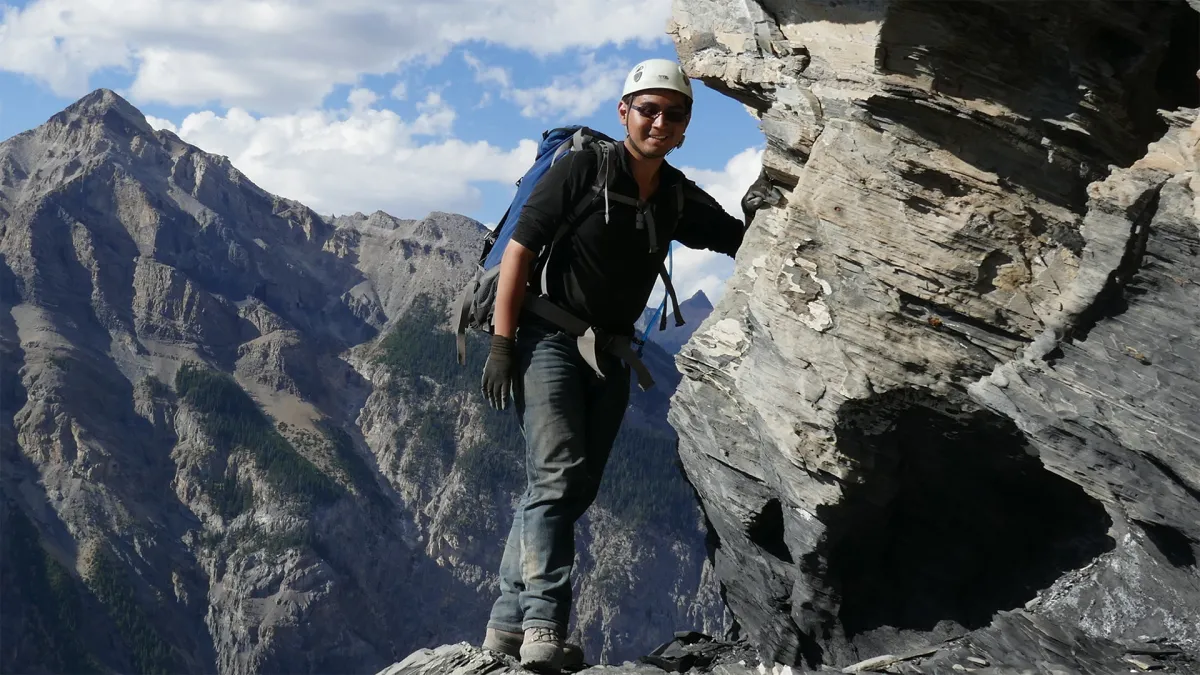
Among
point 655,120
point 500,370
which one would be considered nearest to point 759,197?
point 655,120

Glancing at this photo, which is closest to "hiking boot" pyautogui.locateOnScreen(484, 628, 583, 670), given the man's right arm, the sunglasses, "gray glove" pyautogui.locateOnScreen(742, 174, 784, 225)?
the man's right arm

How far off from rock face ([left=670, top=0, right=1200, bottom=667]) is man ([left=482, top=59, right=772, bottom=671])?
2.14m

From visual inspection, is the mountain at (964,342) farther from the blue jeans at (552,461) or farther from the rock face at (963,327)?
the blue jeans at (552,461)

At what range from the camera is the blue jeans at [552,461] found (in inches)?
435

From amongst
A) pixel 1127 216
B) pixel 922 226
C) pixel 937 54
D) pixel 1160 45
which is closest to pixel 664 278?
pixel 922 226

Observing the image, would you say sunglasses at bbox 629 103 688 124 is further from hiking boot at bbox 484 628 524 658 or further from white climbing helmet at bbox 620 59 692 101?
hiking boot at bbox 484 628 524 658

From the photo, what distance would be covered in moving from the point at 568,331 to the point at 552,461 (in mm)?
1307

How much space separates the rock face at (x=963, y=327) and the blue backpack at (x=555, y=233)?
6.75 ft

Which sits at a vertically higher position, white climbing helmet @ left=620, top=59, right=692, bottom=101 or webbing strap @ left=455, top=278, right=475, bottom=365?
white climbing helmet @ left=620, top=59, right=692, bottom=101

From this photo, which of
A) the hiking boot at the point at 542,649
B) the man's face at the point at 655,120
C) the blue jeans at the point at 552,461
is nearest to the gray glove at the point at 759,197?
the man's face at the point at 655,120

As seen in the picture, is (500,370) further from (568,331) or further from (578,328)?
(578,328)

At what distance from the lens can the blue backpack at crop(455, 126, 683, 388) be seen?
1113cm

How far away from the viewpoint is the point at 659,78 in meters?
11.1

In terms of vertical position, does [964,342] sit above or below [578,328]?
above
